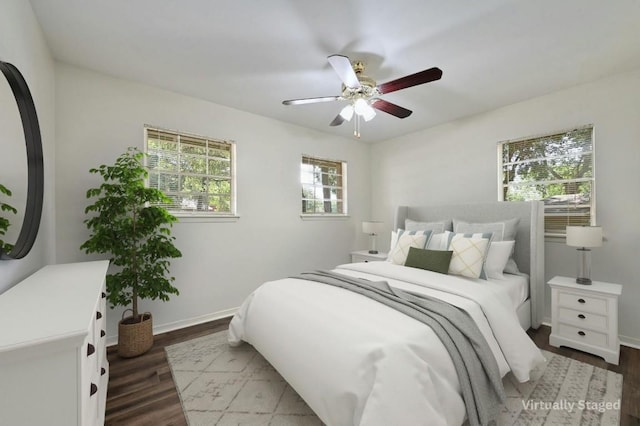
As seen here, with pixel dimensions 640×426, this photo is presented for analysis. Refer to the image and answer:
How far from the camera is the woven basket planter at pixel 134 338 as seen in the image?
2312mm

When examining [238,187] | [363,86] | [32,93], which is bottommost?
[238,187]

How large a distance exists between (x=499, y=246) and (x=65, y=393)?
3.16 m

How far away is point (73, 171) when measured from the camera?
8.00 ft

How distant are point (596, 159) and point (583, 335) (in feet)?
5.63

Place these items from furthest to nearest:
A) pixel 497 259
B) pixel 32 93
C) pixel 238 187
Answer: pixel 238 187, pixel 497 259, pixel 32 93

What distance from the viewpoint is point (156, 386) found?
195 cm

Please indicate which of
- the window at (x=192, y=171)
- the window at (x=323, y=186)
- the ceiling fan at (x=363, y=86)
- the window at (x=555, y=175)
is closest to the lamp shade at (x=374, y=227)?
the window at (x=323, y=186)

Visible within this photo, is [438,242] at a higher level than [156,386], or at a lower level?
higher

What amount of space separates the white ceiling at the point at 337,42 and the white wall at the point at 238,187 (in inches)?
11.7

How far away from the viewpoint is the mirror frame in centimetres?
144

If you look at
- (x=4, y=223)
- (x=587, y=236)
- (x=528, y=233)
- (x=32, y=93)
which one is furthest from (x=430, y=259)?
(x=32, y=93)

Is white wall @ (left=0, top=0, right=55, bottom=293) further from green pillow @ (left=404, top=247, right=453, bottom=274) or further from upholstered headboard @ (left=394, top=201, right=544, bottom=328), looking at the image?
upholstered headboard @ (left=394, top=201, right=544, bottom=328)

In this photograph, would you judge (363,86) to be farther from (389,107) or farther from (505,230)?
A: (505,230)

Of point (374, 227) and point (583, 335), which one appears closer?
point (583, 335)
